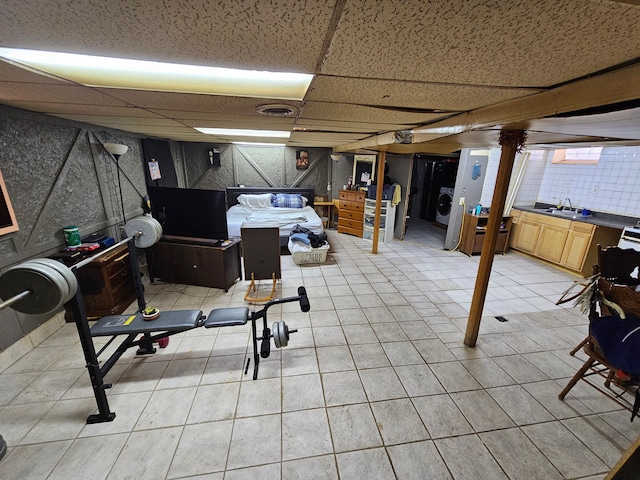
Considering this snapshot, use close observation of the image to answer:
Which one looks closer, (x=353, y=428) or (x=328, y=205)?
(x=353, y=428)

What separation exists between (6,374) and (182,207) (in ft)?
7.40

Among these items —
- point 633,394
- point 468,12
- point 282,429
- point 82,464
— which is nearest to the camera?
point 468,12

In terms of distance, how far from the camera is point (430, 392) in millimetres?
2121

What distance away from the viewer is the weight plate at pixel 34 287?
131cm

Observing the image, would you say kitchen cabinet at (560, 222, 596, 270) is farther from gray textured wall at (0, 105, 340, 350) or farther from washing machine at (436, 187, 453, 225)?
gray textured wall at (0, 105, 340, 350)

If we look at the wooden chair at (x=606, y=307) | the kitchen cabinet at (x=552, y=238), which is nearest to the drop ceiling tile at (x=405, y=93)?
the wooden chair at (x=606, y=307)

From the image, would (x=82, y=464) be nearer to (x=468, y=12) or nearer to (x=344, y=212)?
(x=468, y=12)

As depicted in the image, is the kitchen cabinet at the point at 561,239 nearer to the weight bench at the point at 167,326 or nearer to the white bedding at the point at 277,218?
the white bedding at the point at 277,218

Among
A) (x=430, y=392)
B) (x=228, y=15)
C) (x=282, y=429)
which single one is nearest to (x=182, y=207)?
(x=282, y=429)

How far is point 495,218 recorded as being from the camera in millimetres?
2318

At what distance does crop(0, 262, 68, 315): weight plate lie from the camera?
4.28ft

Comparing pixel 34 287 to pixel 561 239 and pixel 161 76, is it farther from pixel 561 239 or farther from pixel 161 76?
pixel 561 239

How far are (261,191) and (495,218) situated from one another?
5.55 metres

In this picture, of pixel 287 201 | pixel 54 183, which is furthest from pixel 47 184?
pixel 287 201
